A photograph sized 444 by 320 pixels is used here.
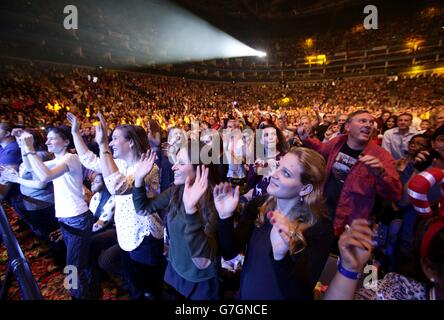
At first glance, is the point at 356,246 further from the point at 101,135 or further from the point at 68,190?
the point at 68,190

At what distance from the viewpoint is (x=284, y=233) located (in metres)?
1.15

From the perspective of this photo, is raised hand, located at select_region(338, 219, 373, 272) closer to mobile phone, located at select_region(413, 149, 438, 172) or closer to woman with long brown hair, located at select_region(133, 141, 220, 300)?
woman with long brown hair, located at select_region(133, 141, 220, 300)

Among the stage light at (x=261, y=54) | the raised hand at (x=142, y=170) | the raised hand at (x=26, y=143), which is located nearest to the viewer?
the raised hand at (x=142, y=170)

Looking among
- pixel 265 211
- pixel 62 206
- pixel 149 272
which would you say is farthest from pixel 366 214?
pixel 62 206

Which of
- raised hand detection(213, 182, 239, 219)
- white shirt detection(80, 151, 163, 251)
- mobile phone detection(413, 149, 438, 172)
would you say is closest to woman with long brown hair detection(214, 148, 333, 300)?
raised hand detection(213, 182, 239, 219)

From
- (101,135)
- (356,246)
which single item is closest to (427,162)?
(356,246)

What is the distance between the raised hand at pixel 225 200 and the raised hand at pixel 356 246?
53 cm

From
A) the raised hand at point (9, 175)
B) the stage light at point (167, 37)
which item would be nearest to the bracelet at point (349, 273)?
the raised hand at point (9, 175)

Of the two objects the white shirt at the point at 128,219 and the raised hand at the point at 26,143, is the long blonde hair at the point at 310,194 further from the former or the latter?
the raised hand at the point at 26,143

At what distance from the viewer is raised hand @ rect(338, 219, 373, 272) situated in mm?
980

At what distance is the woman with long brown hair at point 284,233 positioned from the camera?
122 cm

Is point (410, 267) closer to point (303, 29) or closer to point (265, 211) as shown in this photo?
point (265, 211)

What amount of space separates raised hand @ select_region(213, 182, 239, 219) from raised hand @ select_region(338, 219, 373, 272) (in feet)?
1.74

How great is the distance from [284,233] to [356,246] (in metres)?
0.29
